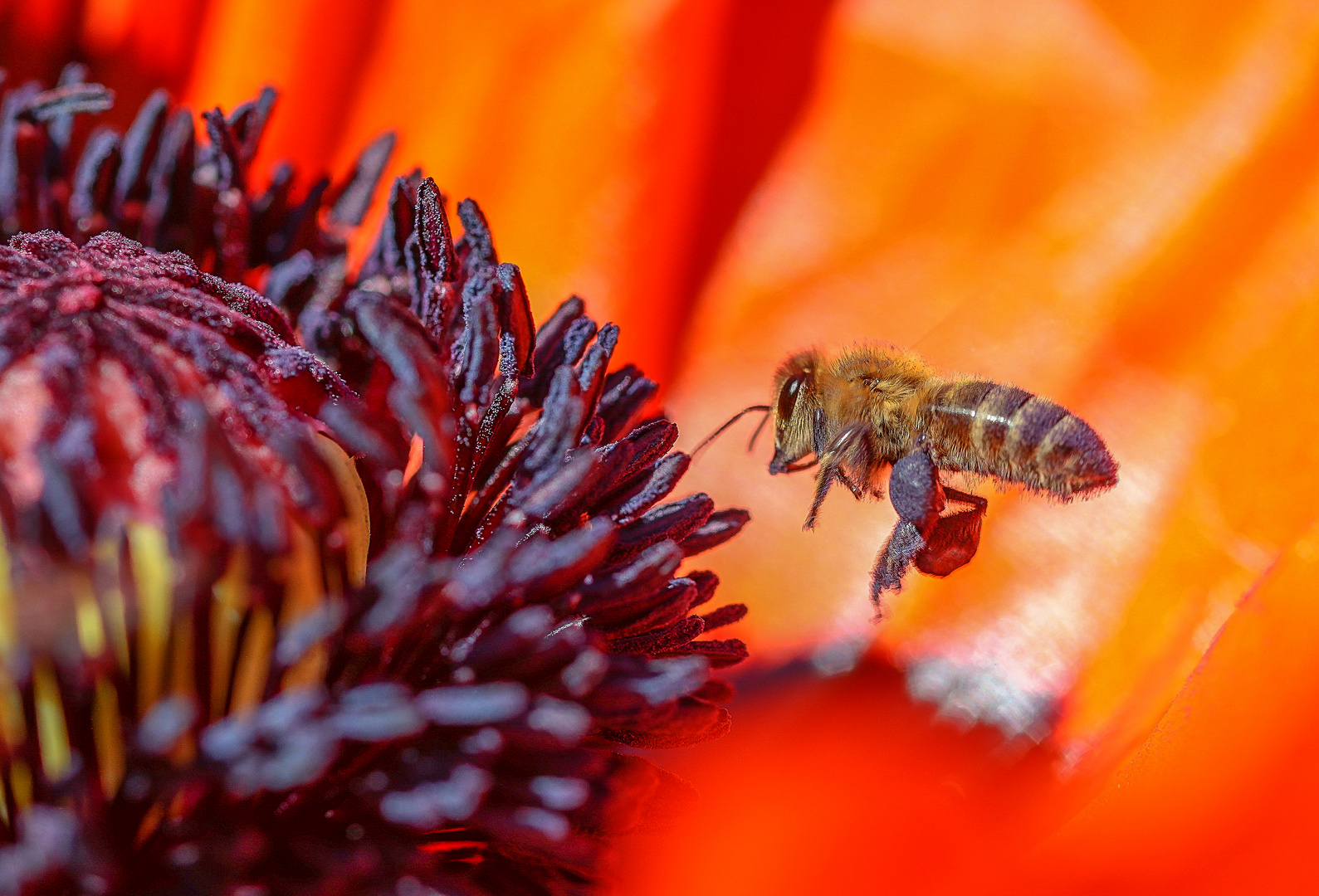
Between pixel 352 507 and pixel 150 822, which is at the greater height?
pixel 352 507

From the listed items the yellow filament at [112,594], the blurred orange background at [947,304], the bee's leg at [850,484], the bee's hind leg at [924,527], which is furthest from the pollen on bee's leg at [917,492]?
the yellow filament at [112,594]

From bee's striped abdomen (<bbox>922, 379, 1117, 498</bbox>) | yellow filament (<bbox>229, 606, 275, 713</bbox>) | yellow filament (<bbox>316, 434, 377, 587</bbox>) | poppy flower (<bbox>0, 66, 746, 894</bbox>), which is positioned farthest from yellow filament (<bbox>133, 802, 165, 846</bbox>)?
bee's striped abdomen (<bbox>922, 379, 1117, 498</bbox>)

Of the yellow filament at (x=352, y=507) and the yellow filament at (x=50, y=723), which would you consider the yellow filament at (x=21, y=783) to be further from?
the yellow filament at (x=352, y=507)

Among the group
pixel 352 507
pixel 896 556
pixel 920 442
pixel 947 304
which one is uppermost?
pixel 947 304

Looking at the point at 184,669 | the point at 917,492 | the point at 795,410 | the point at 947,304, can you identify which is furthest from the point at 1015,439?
the point at 184,669

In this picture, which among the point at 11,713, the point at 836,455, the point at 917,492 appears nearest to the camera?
the point at 11,713

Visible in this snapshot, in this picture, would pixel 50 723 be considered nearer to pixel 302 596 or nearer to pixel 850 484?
pixel 302 596
